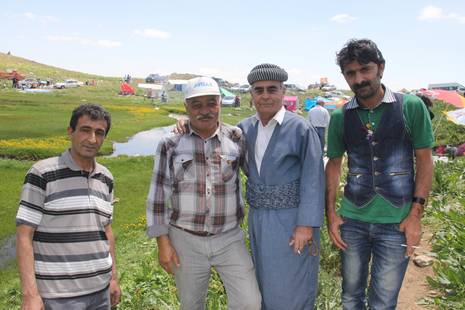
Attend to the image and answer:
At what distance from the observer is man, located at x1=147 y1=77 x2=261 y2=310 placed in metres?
3.38

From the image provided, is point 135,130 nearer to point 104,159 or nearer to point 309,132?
point 104,159

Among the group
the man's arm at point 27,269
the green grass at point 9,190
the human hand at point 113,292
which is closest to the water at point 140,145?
the green grass at point 9,190

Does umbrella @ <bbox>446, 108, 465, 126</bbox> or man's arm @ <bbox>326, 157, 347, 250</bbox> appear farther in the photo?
umbrella @ <bbox>446, 108, 465, 126</bbox>

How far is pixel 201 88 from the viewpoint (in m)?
3.34

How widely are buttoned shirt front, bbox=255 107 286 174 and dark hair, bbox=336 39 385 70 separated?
0.67 meters

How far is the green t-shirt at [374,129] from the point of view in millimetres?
3146

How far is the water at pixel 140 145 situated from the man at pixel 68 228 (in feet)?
50.7

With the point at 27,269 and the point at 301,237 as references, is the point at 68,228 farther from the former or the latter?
the point at 301,237

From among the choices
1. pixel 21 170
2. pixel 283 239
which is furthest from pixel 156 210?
pixel 21 170

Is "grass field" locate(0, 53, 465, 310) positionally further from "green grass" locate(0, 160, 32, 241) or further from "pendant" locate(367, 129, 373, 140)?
"pendant" locate(367, 129, 373, 140)

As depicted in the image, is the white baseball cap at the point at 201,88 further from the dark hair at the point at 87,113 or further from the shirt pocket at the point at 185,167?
the dark hair at the point at 87,113

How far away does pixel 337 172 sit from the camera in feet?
11.7

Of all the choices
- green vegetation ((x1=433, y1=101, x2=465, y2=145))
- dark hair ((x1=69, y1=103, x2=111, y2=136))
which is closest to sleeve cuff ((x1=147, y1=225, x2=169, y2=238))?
dark hair ((x1=69, y1=103, x2=111, y2=136))

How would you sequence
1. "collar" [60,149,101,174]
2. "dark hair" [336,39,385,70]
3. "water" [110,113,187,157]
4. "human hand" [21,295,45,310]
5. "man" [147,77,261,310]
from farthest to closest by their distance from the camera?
"water" [110,113,187,157] → "man" [147,77,261,310] → "dark hair" [336,39,385,70] → "collar" [60,149,101,174] → "human hand" [21,295,45,310]
